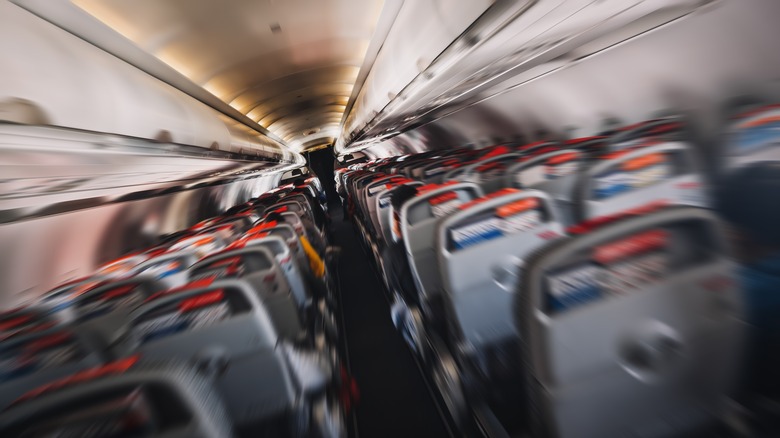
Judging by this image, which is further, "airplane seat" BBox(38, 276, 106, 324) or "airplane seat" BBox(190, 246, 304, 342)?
"airplane seat" BBox(38, 276, 106, 324)

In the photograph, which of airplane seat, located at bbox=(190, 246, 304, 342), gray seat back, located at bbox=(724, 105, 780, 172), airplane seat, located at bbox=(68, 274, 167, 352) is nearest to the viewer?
gray seat back, located at bbox=(724, 105, 780, 172)

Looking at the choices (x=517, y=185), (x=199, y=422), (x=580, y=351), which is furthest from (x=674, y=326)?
(x=517, y=185)

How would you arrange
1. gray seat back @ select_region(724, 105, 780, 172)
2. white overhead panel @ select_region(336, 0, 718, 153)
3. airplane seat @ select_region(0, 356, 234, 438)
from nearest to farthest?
airplane seat @ select_region(0, 356, 234, 438) → white overhead panel @ select_region(336, 0, 718, 153) → gray seat back @ select_region(724, 105, 780, 172)

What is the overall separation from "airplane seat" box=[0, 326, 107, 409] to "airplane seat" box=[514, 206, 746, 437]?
2.42 meters

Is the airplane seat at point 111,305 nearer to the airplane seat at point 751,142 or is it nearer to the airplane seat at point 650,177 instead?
the airplane seat at point 650,177

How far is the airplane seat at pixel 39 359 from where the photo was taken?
200 centimetres

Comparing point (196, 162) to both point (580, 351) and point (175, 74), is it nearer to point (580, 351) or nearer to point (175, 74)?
Answer: point (175, 74)

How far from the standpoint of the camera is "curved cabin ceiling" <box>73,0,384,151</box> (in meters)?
3.31

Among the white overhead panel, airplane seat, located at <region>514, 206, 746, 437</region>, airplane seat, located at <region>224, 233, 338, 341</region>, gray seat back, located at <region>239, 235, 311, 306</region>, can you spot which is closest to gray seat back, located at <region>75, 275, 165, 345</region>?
airplane seat, located at <region>224, 233, 338, 341</region>

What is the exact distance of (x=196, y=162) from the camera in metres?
4.44

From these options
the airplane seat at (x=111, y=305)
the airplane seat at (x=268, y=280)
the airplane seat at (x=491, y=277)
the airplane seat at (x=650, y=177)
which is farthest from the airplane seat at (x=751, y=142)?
the airplane seat at (x=111, y=305)

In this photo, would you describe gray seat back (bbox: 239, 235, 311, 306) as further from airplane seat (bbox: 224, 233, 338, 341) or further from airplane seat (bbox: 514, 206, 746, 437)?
airplane seat (bbox: 514, 206, 746, 437)

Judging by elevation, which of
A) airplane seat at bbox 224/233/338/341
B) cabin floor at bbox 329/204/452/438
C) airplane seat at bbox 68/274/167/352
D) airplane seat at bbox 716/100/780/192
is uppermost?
airplane seat at bbox 716/100/780/192

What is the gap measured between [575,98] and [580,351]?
241 inches
